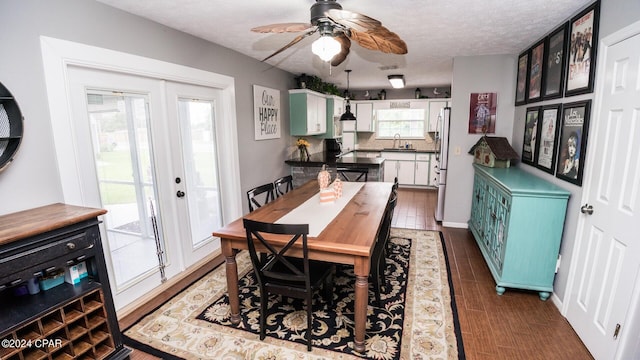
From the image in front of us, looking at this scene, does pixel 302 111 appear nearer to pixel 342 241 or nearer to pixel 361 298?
pixel 342 241

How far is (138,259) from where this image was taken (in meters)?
2.68

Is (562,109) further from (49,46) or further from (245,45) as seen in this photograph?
(49,46)

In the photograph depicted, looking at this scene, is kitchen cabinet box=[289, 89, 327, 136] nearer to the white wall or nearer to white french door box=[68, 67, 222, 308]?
white french door box=[68, 67, 222, 308]

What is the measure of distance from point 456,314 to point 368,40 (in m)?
2.18

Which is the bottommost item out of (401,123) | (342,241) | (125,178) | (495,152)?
(342,241)

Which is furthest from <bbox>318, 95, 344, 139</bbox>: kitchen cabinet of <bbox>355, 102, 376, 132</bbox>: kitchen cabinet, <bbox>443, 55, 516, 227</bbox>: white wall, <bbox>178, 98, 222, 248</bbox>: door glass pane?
<bbox>178, 98, 222, 248</bbox>: door glass pane

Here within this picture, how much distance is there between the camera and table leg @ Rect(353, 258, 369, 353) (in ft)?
6.01

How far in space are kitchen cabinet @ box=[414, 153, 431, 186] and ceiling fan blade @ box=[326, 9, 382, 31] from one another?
573 centimetres

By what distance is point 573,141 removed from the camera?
2342 millimetres

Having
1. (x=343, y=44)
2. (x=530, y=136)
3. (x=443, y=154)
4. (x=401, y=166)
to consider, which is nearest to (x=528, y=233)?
(x=530, y=136)

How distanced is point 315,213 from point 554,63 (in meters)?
2.60

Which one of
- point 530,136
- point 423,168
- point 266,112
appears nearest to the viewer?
point 530,136

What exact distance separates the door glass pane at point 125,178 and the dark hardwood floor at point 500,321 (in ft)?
1.42

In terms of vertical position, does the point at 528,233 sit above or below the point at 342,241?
below
